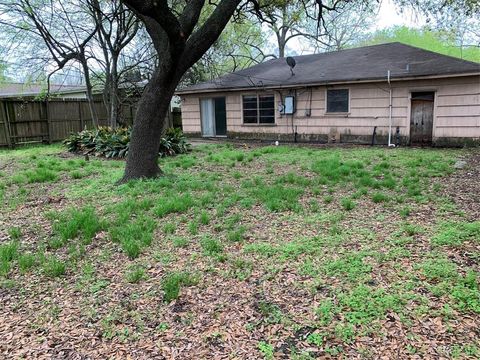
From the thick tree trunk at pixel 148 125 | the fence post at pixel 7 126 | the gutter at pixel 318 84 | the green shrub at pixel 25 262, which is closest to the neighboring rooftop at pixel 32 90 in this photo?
the fence post at pixel 7 126

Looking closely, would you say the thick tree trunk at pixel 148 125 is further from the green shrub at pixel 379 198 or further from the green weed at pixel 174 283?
the green shrub at pixel 379 198

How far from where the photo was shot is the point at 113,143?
10812 millimetres

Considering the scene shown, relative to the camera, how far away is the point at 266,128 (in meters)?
14.4

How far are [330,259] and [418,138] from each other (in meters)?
9.29

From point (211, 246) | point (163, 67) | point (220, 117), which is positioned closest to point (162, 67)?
point (163, 67)

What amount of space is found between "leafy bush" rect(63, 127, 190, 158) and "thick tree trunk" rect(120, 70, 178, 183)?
137 inches

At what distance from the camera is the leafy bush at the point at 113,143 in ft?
34.8

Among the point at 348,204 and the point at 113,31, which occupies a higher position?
the point at 113,31

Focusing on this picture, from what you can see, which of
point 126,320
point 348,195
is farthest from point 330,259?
point 348,195

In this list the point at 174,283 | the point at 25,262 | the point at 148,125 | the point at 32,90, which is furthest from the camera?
the point at 32,90

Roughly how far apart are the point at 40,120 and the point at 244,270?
13934 mm

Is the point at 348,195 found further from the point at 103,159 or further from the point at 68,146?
the point at 68,146

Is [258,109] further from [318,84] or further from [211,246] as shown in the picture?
[211,246]

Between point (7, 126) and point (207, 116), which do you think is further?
point (207, 116)
